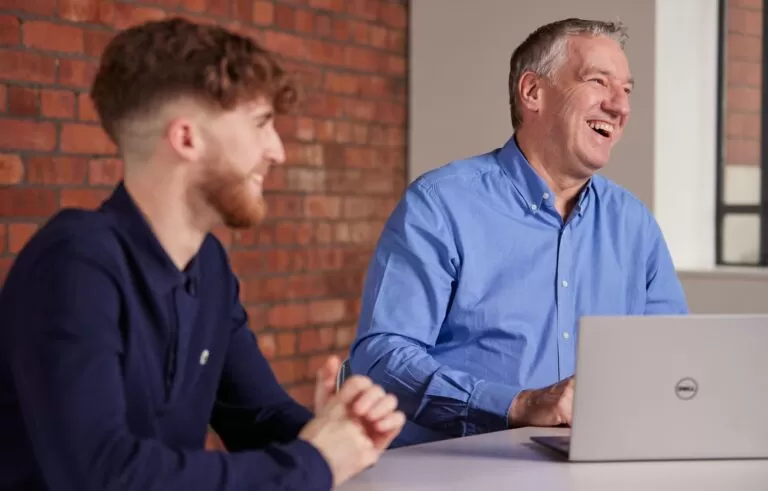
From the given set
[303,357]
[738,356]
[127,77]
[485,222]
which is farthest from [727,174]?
[127,77]

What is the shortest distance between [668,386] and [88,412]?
2.68ft

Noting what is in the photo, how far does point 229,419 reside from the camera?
1.62 meters

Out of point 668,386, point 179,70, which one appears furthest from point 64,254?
point 668,386

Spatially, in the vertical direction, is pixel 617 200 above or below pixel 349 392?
above

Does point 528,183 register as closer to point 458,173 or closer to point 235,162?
point 458,173

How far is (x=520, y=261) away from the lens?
233cm

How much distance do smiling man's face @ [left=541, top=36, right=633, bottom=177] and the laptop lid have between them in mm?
945

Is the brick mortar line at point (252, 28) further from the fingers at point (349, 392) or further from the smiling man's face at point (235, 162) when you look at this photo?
the fingers at point (349, 392)

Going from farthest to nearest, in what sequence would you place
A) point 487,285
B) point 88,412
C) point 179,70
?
point 487,285
point 179,70
point 88,412

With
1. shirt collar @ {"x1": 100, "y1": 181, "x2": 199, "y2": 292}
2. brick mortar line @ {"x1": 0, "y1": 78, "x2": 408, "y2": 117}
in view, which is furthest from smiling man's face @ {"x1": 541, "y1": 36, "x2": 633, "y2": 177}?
shirt collar @ {"x1": 100, "y1": 181, "x2": 199, "y2": 292}

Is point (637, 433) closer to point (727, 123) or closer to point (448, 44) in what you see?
point (727, 123)

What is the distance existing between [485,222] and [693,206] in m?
1.97

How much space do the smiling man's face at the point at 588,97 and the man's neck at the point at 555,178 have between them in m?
0.03

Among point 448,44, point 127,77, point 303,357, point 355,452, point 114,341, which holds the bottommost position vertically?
point 303,357
